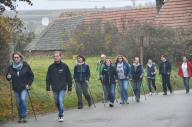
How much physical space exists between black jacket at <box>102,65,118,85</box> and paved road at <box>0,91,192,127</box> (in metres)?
0.86

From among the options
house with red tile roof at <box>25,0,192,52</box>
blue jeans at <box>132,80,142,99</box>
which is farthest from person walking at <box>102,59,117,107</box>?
house with red tile roof at <box>25,0,192,52</box>

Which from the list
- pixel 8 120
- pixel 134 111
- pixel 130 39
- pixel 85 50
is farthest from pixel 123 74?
pixel 85 50

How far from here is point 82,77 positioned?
19.7m

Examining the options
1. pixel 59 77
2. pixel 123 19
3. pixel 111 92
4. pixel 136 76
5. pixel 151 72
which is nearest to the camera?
pixel 59 77

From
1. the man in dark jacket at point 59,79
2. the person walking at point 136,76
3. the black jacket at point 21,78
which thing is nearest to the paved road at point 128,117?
the man in dark jacket at point 59,79

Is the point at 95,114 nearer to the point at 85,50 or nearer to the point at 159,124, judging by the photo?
the point at 159,124

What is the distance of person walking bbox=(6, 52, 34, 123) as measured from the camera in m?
15.8

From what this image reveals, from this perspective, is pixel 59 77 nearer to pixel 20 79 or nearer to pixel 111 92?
pixel 20 79

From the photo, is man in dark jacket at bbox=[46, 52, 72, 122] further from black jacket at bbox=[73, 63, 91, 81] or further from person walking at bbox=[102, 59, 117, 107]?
person walking at bbox=[102, 59, 117, 107]

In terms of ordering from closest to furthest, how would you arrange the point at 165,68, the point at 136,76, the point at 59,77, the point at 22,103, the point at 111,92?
the point at 22,103, the point at 59,77, the point at 111,92, the point at 136,76, the point at 165,68

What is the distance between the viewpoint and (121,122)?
1504 cm

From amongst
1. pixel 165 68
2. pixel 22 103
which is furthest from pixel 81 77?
pixel 165 68

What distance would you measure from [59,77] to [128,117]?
7.04 feet

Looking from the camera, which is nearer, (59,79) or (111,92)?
(59,79)
